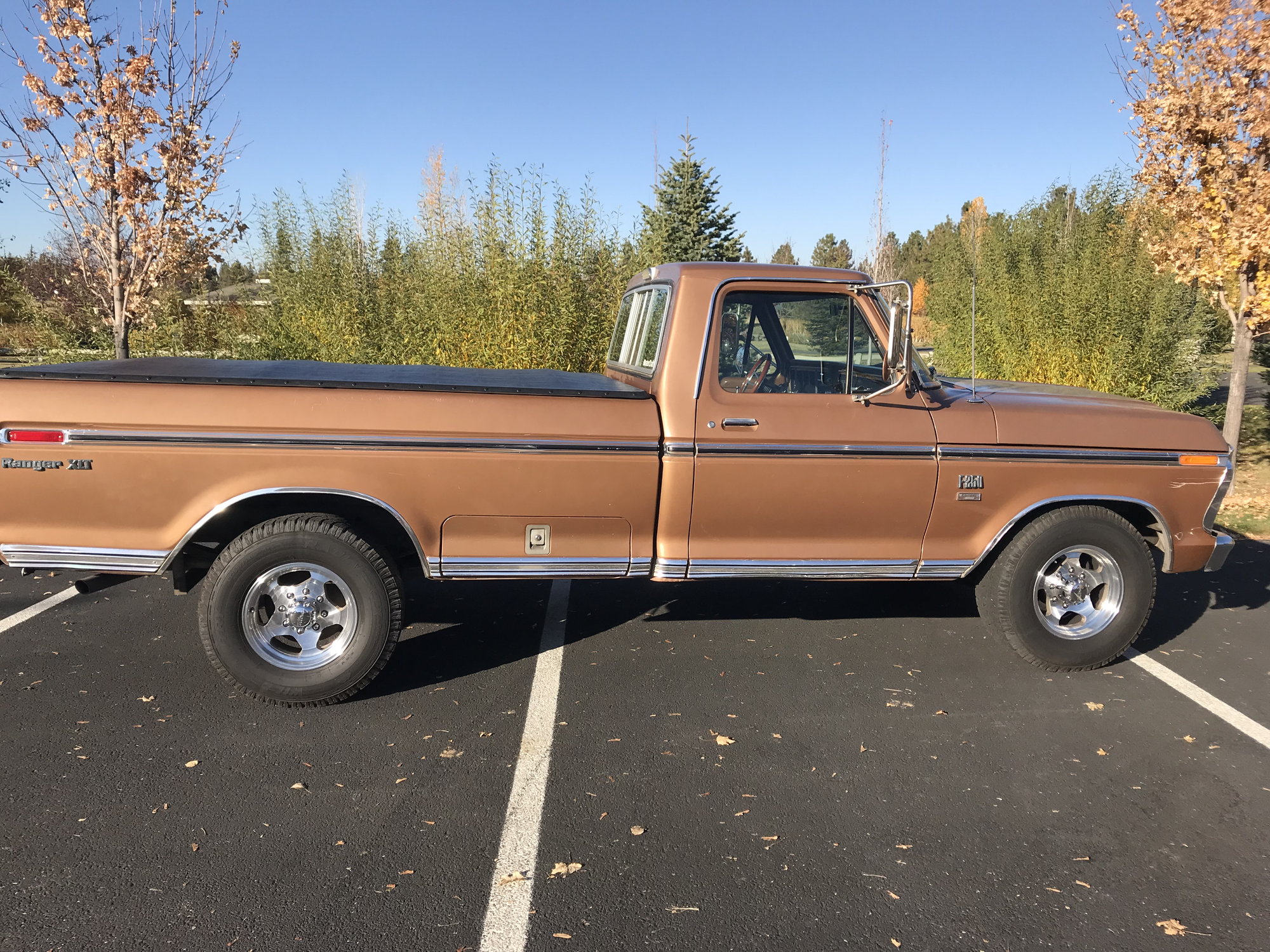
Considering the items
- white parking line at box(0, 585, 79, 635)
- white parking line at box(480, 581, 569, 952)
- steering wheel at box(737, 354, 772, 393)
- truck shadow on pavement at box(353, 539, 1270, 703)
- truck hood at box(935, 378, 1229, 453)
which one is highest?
steering wheel at box(737, 354, 772, 393)

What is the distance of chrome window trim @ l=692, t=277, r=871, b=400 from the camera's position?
14.2ft

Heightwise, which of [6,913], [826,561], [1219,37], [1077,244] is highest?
[1219,37]

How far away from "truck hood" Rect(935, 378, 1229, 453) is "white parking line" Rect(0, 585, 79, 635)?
16.7 feet

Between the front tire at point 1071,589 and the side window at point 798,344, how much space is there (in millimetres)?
1248

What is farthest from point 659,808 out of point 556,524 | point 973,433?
point 973,433

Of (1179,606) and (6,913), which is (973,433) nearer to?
(1179,606)

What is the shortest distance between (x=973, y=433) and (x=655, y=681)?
2070 mm

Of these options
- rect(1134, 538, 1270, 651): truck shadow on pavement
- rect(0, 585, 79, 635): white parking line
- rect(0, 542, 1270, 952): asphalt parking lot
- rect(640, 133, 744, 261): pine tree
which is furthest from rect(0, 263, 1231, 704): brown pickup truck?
rect(640, 133, 744, 261): pine tree

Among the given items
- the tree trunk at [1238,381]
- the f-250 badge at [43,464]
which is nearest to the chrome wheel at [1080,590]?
the f-250 badge at [43,464]

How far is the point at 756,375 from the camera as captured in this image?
446cm

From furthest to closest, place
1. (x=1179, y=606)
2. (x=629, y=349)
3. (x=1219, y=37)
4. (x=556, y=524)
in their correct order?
1. (x=1219, y=37)
2. (x=1179, y=606)
3. (x=629, y=349)
4. (x=556, y=524)

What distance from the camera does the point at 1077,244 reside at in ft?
40.0

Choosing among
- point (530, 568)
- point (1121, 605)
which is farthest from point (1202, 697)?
point (530, 568)

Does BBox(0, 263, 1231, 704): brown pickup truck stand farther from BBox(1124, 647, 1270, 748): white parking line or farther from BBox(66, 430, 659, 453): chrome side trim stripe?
BBox(1124, 647, 1270, 748): white parking line
